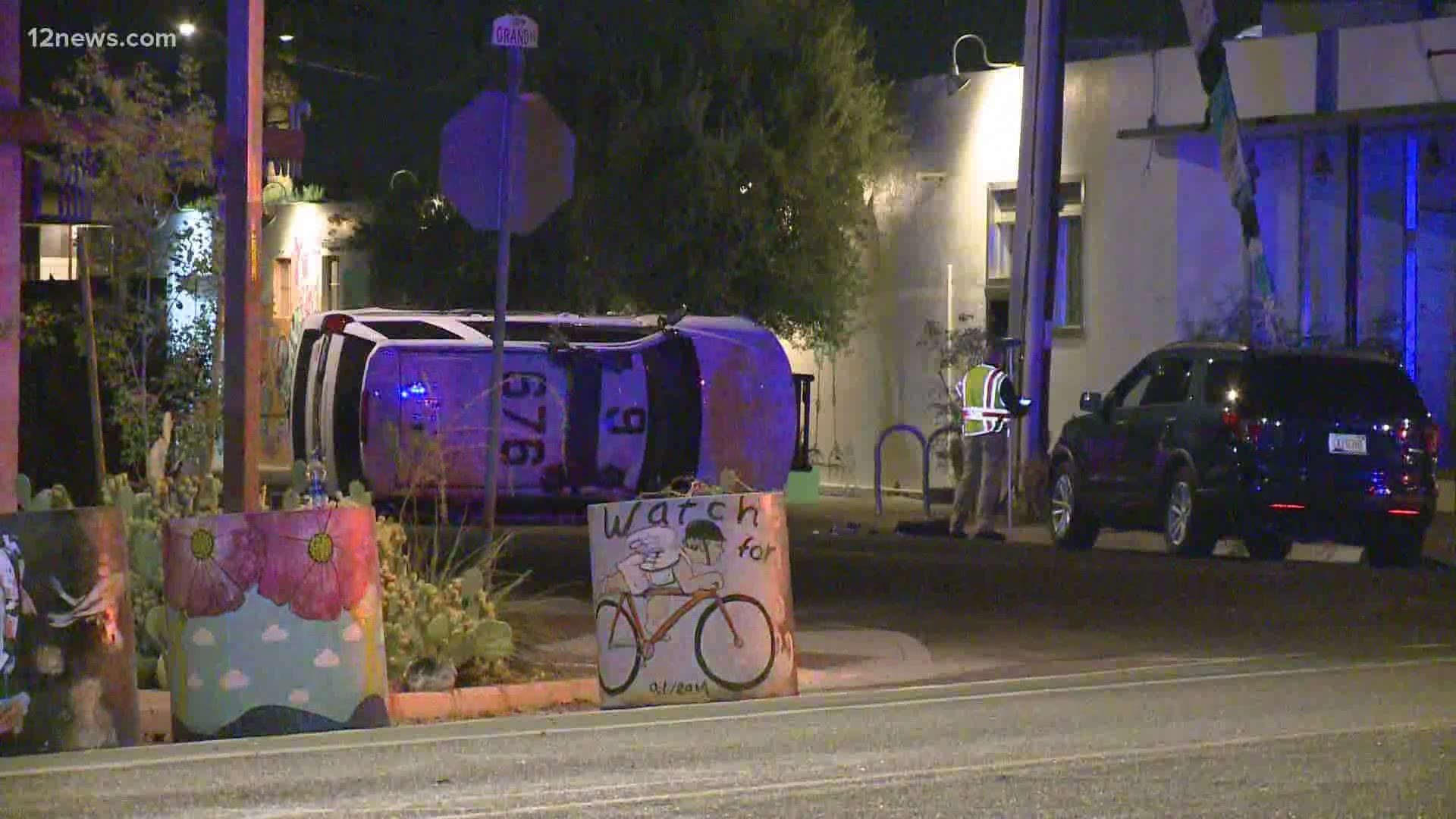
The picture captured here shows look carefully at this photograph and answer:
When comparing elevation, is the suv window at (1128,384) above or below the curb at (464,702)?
above

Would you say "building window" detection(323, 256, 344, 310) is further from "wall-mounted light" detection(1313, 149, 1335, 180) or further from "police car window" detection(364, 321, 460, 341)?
"wall-mounted light" detection(1313, 149, 1335, 180)

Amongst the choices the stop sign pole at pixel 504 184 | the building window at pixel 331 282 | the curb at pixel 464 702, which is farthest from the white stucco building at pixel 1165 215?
the curb at pixel 464 702

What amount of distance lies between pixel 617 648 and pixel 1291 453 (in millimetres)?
9596

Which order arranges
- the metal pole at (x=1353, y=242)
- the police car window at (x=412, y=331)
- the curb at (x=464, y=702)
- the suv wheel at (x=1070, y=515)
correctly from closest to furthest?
the curb at (x=464, y=702), the suv wheel at (x=1070, y=515), the police car window at (x=412, y=331), the metal pole at (x=1353, y=242)

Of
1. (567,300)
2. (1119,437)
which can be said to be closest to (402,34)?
(567,300)

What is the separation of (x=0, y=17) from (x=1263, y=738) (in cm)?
979

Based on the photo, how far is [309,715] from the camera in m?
10.8

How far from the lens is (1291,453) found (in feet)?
64.9

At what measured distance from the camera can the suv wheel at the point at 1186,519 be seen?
20.2 m

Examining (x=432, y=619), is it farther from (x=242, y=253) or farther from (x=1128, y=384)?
(x=1128, y=384)

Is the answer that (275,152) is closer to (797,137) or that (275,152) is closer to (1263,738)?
(1263,738)

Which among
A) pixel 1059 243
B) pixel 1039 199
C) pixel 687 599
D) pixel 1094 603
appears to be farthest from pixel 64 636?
pixel 1059 243

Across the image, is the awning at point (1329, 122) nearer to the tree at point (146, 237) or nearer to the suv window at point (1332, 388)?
the suv window at point (1332, 388)

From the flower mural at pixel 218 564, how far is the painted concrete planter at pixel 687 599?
74.0 inches
